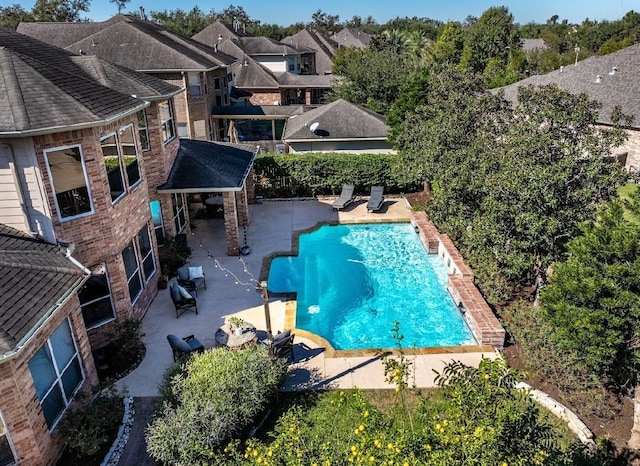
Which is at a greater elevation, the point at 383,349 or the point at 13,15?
the point at 13,15

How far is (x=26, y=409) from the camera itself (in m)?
8.60

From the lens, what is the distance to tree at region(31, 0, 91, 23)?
74500 mm

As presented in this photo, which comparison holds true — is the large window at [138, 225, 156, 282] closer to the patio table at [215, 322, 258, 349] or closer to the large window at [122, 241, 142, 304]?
the large window at [122, 241, 142, 304]

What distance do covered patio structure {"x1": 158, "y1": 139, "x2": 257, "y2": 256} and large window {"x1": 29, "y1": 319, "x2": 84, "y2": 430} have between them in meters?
8.86

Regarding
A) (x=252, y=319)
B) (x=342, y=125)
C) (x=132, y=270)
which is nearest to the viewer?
(x=132, y=270)

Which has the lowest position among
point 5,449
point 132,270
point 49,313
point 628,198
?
point 5,449

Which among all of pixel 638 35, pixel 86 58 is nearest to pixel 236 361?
pixel 86 58

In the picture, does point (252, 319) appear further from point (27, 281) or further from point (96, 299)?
point (27, 281)

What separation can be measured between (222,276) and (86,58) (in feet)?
30.4

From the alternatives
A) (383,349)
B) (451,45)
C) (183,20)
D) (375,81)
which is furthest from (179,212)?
(183,20)

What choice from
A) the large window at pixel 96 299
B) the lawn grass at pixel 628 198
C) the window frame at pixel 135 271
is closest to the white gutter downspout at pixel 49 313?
the large window at pixel 96 299

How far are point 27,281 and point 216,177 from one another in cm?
1019

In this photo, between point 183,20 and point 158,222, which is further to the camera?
point 183,20

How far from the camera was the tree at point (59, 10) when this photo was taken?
74500 millimetres
